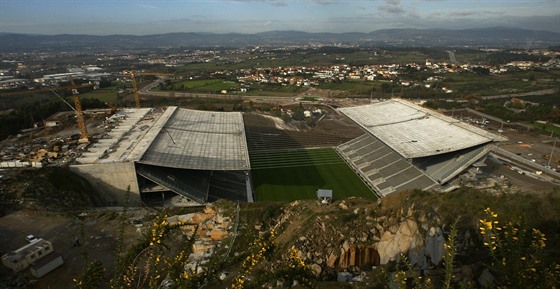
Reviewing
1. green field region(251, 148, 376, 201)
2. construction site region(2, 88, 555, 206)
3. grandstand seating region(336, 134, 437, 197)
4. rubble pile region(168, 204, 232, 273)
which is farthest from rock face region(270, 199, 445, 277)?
grandstand seating region(336, 134, 437, 197)

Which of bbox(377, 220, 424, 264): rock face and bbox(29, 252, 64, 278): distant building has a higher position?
bbox(377, 220, 424, 264): rock face

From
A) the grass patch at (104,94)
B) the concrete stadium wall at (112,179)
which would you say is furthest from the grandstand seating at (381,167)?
the grass patch at (104,94)

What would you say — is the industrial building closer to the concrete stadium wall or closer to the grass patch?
the concrete stadium wall

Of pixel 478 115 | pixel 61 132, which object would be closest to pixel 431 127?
pixel 478 115

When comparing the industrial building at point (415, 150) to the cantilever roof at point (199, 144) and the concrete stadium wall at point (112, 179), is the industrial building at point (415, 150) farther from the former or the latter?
the concrete stadium wall at point (112, 179)

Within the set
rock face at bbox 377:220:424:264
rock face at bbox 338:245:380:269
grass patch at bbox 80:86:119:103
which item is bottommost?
grass patch at bbox 80:86:119:103

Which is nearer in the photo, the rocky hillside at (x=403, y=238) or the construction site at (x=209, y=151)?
the rocky hillside at (x=403, y=238)

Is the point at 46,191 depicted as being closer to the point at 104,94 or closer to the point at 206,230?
the point at 206,230
